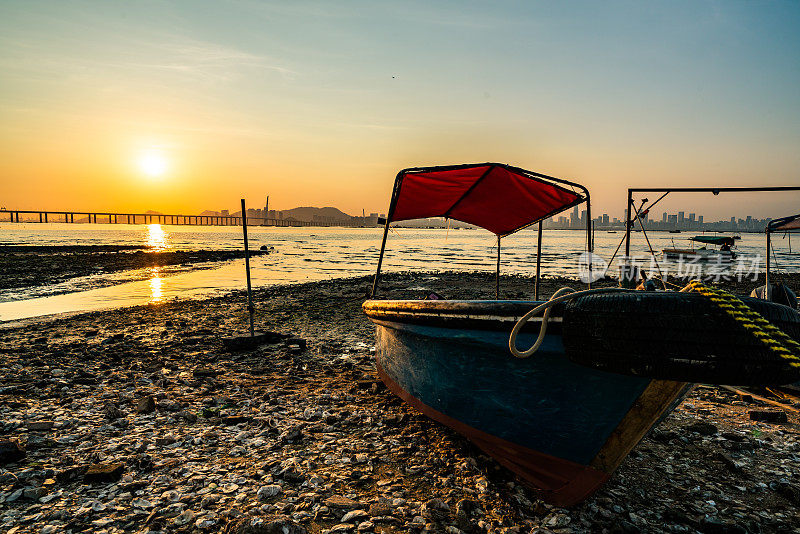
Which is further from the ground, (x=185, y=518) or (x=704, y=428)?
(x=185, y=518)

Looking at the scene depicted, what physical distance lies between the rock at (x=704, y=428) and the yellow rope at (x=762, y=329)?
3.70 m

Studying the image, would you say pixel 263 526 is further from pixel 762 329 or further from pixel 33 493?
pixel 762 329

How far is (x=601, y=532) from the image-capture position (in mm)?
3664

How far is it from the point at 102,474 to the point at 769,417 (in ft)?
26.2

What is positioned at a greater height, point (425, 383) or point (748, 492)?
point (425, 383)

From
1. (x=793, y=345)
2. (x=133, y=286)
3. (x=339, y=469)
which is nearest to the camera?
(x=793, y=345)

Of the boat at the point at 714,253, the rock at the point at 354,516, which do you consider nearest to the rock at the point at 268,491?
the rock at the point at 354,516

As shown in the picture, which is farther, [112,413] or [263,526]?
[112,413]

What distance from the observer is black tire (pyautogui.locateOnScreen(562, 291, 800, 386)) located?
8.45 feet

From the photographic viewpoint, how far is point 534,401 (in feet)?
12.5

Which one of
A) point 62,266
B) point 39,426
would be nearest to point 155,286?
point 62,266

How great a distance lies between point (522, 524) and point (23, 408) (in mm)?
6345

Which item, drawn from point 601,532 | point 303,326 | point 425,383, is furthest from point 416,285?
point 601,532

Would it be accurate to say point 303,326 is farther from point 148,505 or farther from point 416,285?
point 416,285
